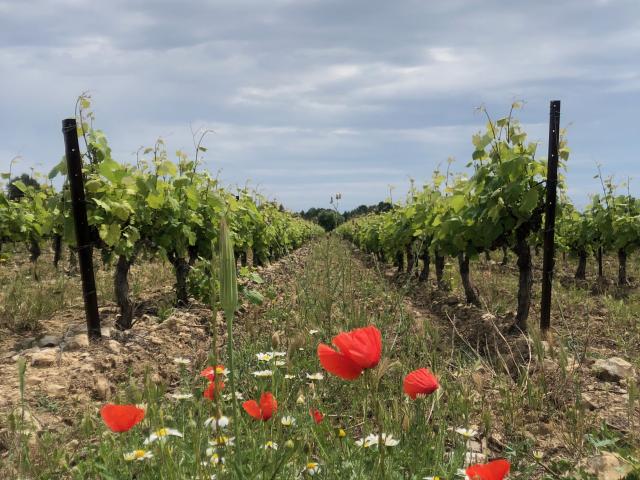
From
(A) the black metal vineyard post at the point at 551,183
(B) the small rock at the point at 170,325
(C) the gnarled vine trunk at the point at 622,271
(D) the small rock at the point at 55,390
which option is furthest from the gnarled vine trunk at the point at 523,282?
(C) the gnarled vine trunk at the point at 622,271

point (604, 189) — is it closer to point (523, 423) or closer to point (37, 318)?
point (523, 423)

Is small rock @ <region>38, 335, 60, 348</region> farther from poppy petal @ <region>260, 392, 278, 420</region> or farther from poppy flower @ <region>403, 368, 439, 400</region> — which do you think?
poppy flower @ <region>403, 368, 439, 400</region>

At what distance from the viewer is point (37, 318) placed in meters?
6.19

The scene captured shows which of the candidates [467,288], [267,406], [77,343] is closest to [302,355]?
[267,406]

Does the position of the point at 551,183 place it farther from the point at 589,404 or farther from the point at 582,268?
the point at 582,268

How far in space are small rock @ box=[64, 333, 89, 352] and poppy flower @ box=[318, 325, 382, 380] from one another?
4.17m

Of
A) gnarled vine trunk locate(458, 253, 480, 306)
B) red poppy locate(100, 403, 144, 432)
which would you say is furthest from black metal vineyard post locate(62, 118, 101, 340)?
gnarled vine trunk locate(458, 253, 480, 306)

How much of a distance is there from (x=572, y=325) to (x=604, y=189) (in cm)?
664

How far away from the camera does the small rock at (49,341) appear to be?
5.04 m

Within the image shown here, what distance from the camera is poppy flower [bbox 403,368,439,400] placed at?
1316 millimetres

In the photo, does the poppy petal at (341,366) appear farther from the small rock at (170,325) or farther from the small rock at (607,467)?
the small rock at (170,325)

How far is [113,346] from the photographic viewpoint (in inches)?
179

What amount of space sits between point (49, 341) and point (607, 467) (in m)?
4.73

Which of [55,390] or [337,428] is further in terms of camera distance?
[55,390]
